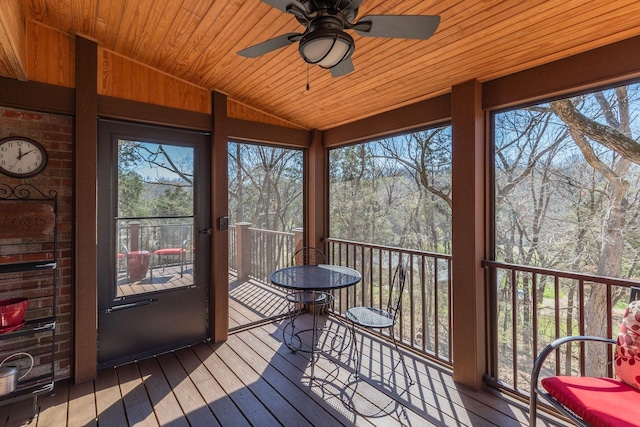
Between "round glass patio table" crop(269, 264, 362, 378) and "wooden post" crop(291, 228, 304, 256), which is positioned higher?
"wooden post" crop(291, 228, 304, 256)

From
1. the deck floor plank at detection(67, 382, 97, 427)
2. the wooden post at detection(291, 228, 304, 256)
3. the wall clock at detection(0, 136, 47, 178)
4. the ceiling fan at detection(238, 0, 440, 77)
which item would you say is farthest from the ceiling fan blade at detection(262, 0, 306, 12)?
the wooden post at detection(291, 228, 304, 256)

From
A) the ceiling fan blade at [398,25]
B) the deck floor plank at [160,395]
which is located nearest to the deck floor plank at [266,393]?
the deck floor plank at [160,395]

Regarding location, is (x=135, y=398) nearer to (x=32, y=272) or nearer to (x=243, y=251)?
(x=32, y=272)

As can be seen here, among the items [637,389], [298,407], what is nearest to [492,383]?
[637,389]

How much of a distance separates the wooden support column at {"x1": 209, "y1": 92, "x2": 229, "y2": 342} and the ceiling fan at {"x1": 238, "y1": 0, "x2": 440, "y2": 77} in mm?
1991

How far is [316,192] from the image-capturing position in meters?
3.99

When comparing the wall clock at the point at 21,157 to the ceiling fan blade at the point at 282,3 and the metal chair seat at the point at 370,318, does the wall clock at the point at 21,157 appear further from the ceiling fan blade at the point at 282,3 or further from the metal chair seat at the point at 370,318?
the metal chair seat at the point at 370,318

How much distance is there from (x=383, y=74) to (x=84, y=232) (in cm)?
276

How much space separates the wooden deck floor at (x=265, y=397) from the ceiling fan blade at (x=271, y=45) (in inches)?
90.7

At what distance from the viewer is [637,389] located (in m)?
1.55

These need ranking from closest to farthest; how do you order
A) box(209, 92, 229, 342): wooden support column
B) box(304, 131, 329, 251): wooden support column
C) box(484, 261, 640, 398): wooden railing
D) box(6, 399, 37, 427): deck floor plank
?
box(6, 399, 37, 427): deck floor plank → box(484, 261, 640, 398): wooden railing → box(209, 92, 229, 342): wooden support column → box(304, 131, 329, 251): wooden support column

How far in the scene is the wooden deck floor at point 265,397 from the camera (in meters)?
2.06

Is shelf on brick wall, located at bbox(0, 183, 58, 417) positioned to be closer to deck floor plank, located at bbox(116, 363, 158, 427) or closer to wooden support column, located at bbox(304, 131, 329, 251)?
deck floor plank, located at bbox(116, 363, 158, 427)

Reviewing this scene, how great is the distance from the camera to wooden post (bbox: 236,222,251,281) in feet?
17.7
